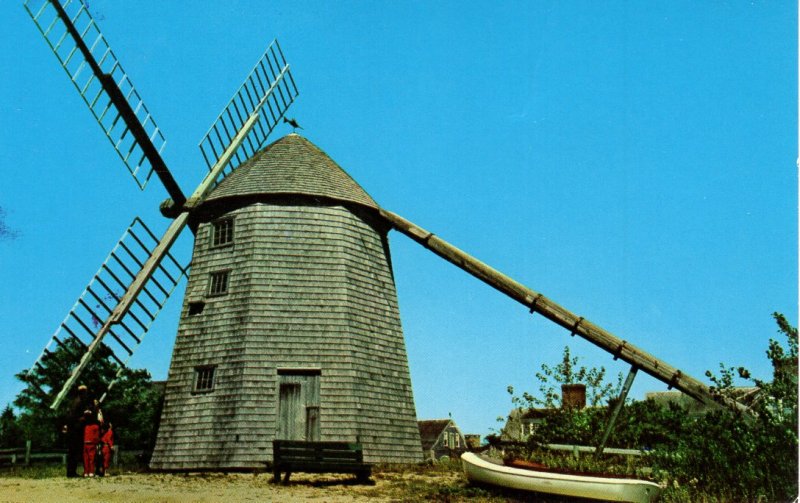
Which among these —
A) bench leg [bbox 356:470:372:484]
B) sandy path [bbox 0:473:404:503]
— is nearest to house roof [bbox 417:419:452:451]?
sandy path [bbox 0:473:404:503]

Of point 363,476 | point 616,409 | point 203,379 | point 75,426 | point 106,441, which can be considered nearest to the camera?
point 363,476

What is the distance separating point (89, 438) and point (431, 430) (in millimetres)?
47166

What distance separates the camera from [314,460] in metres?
13.5

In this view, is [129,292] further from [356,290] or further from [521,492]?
[521,492]

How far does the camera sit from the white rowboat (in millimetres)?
10977

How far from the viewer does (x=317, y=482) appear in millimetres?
13398

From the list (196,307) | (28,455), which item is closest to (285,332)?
(196,307)

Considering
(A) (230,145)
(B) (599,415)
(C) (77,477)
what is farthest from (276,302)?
(B) (599,415)

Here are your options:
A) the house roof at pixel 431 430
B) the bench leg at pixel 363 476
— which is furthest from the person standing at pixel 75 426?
the house roof at pixel 431 430

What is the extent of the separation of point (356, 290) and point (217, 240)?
3933 millimetres

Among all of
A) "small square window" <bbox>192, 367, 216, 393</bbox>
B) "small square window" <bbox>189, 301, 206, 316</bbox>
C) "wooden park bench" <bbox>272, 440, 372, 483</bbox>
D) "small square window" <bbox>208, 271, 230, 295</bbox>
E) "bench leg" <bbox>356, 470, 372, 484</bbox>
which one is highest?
"small square window" <bbox>208, 271, 230, 295</bbox>

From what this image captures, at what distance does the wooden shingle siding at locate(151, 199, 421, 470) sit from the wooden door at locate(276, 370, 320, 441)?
0.52ft

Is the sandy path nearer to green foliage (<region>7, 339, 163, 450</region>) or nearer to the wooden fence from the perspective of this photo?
the wooden fence

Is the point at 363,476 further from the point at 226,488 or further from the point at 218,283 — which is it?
the point at 218,283
